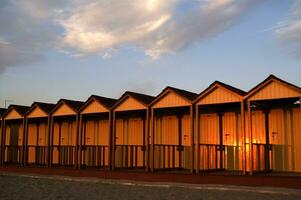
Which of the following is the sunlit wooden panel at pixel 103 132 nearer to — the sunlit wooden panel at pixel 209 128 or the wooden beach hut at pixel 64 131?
the wooden beach hut at pixel 64 131

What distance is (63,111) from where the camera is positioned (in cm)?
2314

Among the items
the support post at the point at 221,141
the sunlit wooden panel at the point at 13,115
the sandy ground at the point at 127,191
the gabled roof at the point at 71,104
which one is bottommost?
the sandy ground at the point at 127,191

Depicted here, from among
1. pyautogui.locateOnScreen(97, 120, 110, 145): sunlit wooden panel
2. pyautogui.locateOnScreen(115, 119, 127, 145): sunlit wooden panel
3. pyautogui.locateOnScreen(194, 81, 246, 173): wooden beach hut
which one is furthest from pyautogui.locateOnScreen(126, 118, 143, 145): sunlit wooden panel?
pyautogui.locateOnScreen(194, 81, 246, 173): wooden beach hut

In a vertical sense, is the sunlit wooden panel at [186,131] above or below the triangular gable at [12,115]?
below

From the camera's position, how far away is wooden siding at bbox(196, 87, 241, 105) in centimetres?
1683

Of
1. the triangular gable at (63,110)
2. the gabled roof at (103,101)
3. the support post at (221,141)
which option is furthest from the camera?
the triangular gable at (63,110)

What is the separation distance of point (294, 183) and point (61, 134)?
16.7 metres

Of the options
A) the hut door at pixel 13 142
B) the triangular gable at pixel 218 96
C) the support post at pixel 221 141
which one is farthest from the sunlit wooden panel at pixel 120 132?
the hut door at pixel 13 142

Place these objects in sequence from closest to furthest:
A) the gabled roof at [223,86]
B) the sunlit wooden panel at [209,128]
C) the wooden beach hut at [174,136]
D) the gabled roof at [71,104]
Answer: the gabled roof at [223,86] → the sunlit wooden panel at [209,128] → the wooden beach hut at [174,136] → the gabled roof at [71,104]

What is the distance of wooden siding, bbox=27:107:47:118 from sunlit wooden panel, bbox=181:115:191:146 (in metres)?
7.76

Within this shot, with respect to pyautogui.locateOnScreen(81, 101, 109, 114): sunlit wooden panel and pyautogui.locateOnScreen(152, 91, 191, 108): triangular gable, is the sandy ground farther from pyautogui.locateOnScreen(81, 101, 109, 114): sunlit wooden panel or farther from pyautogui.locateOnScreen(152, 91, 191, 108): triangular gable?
pyautogui.locateOnScreen(81, 101, 109, 114): sunlit wooden panel

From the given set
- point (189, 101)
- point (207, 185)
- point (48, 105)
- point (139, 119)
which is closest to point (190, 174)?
point (207, 185)

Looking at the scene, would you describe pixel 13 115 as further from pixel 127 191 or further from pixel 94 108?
pixel 127 191

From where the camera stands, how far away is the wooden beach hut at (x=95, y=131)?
21.7m
